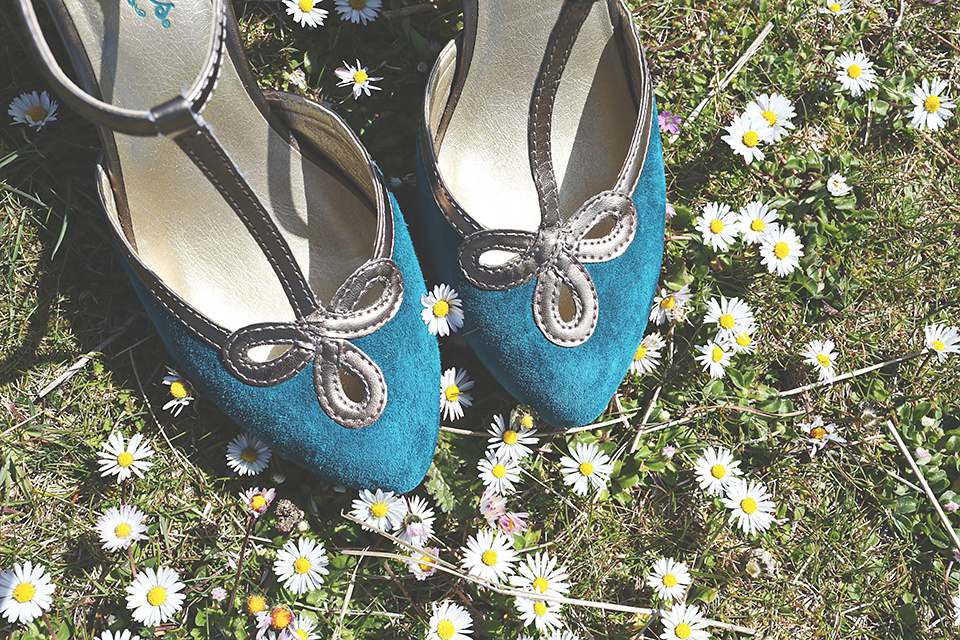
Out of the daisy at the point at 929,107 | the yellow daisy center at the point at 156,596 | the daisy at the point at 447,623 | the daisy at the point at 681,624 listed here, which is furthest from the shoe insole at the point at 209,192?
the daisy at the point at 929,107

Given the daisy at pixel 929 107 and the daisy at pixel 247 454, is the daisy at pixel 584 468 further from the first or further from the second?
the daisy at pixel 929 107

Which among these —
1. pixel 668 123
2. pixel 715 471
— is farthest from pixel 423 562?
pixel 668 123

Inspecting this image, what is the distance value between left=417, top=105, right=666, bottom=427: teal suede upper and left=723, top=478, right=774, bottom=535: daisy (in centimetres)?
32

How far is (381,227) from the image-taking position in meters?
1.33

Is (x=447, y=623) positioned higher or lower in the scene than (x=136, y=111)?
lower

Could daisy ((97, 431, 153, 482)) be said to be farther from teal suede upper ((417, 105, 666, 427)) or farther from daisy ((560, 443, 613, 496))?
daisy ((560, 443, 613, 496))

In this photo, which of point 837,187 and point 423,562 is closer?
point 423,562

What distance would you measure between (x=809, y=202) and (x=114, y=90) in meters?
1.33

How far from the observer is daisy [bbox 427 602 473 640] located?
1.44 meters

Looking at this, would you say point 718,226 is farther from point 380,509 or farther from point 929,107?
point 380,509

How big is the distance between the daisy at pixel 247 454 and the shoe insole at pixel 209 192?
0.67 feet

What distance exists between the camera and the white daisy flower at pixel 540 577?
1.47 m

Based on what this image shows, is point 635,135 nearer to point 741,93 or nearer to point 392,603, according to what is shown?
point 741,93

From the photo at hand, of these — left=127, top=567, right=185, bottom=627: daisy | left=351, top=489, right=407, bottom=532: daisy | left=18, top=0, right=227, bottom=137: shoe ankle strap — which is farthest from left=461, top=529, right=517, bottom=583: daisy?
left=18, top=0, right=227, bottom=137: shoe ankle strap
